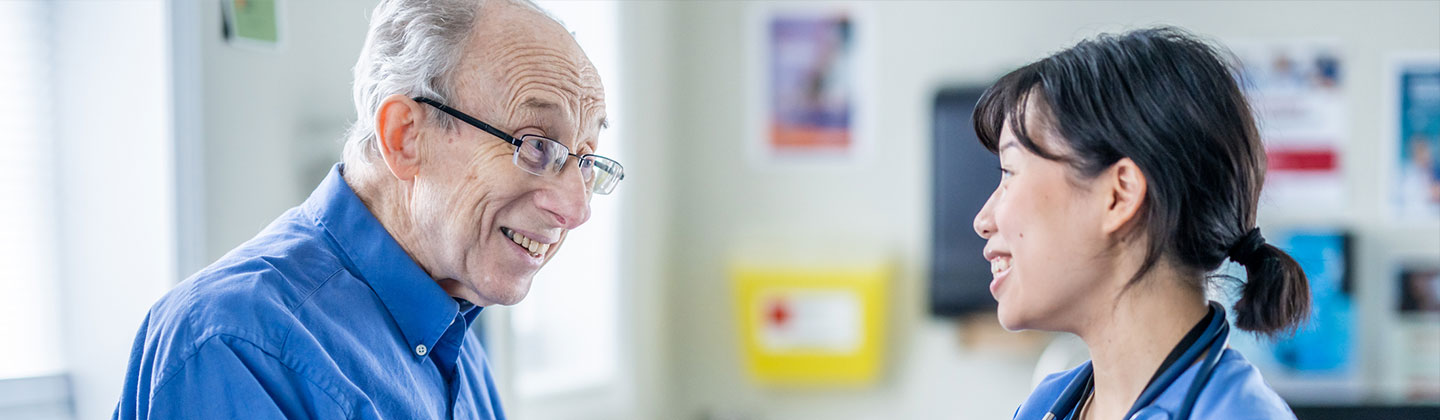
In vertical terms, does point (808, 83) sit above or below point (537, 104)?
above

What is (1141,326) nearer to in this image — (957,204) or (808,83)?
(957,204)

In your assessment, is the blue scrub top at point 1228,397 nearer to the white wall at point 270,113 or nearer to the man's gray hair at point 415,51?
the man's gray hair at point 415,51

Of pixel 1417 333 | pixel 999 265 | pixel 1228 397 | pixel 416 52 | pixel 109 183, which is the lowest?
pixel 1417 333

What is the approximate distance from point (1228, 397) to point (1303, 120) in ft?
6.44

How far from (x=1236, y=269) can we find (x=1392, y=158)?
182cm

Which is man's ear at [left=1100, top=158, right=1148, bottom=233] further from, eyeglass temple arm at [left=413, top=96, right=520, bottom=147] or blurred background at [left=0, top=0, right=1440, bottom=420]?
blurred background at [left=0, top=0, right=1440, bottom=420]

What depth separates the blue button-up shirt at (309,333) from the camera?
0.94 metres

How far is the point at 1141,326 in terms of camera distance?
3.70 feet

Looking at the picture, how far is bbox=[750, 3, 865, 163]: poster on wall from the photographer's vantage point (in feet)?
9.75

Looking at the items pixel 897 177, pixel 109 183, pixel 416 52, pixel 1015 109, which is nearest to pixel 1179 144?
pixel 1015 109

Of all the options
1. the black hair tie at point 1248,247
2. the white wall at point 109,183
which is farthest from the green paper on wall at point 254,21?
the black hair tie at point 1248,247

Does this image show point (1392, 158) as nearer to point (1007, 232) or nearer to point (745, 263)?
point (745, 263)

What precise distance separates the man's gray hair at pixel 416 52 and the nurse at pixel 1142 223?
Result: 23.5 inches

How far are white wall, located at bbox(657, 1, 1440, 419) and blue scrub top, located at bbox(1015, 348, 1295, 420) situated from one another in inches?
70.9
